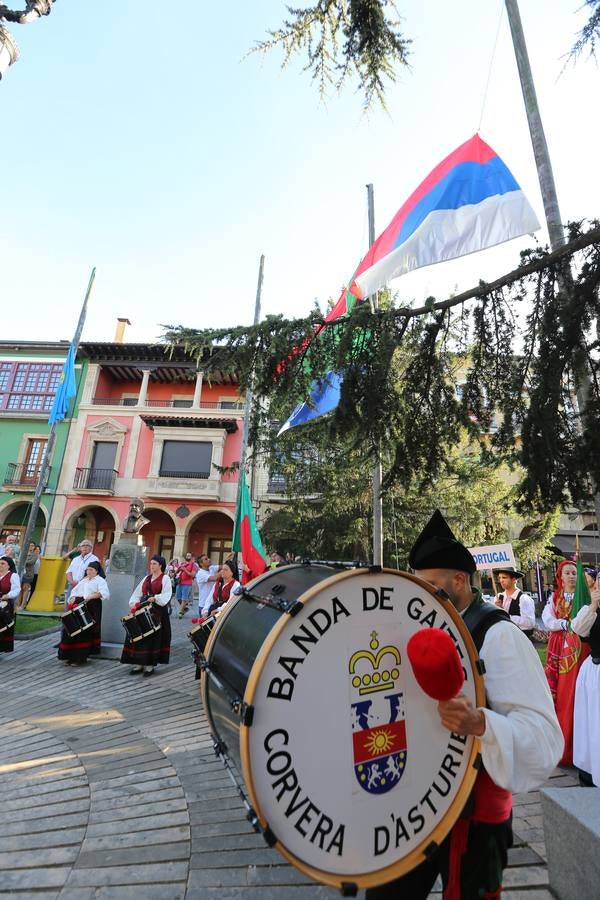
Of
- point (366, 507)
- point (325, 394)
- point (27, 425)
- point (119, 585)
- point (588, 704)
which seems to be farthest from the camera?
point (27, 425)

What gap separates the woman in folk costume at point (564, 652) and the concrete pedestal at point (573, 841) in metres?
1.93

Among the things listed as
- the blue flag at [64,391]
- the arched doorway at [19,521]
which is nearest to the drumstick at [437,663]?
the blue flag at [64,391]

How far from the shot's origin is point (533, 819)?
10.7ft

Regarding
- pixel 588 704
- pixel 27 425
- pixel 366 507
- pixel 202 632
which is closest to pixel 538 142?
pixel 588 704

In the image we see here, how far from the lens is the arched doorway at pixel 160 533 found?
88.9 ft

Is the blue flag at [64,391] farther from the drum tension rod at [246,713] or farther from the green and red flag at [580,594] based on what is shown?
the drum tension rod at [246,713]

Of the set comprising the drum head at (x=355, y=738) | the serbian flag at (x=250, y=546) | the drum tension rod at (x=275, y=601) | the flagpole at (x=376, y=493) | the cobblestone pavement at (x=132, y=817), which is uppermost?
the flagpole at (x=376, y=493)

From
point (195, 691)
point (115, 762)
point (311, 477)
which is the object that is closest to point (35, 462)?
point (311, 477)

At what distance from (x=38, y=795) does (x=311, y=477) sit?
12702 mm

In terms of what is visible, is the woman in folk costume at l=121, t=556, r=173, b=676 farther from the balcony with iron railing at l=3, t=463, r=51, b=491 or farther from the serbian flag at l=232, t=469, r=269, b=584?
the balcony with iron railing at l=3, t=463, r=51, b=491

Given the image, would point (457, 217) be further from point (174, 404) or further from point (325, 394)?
point (174, 404)

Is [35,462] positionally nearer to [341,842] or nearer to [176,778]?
[176,778]

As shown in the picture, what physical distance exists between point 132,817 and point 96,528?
87.6 feet

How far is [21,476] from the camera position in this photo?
85.6 ft
